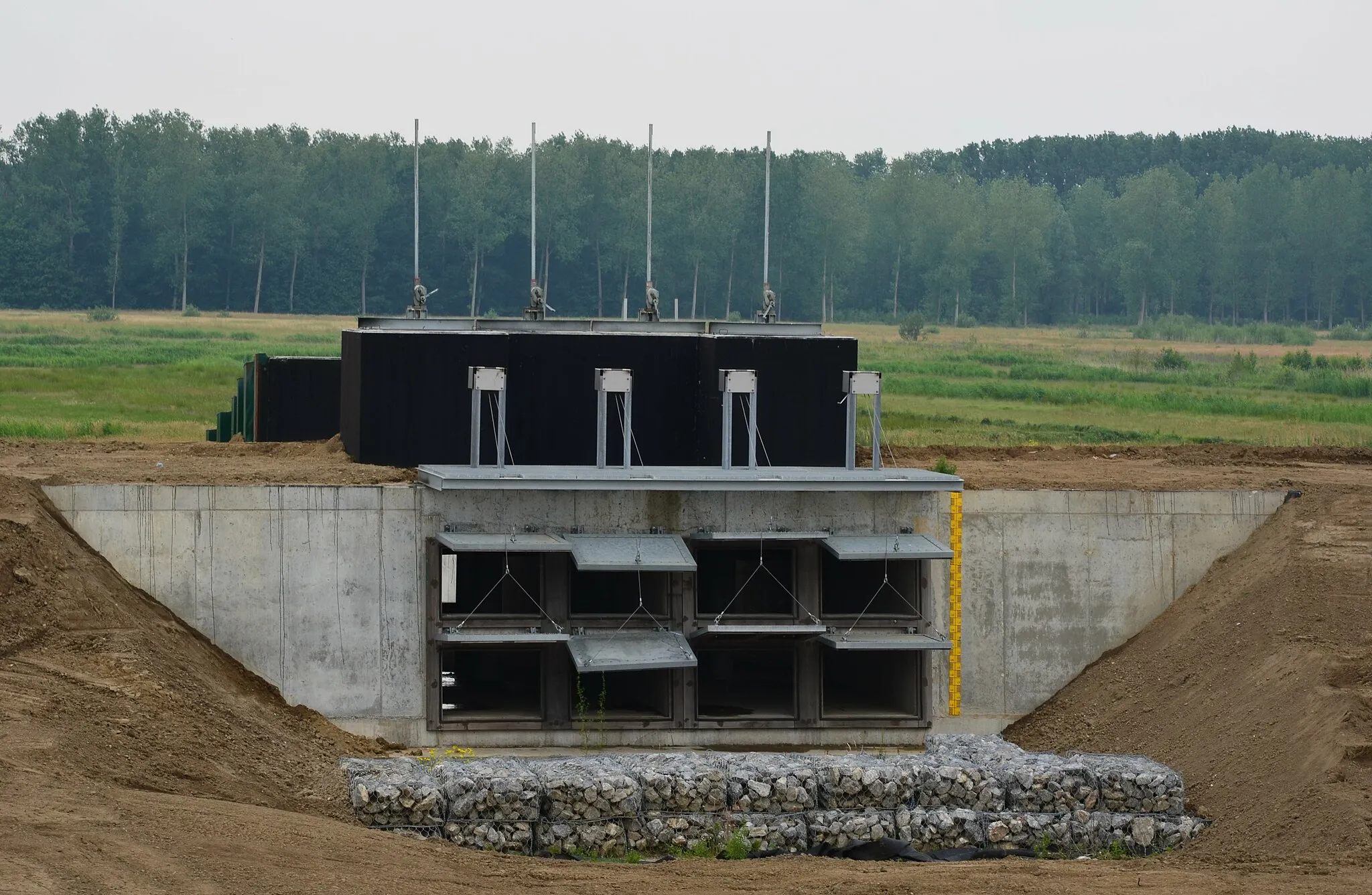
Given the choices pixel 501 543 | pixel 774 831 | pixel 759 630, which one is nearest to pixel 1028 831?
pixel 774 831

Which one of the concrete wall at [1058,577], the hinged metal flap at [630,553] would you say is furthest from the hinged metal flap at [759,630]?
the concrete wall at [1058,577]

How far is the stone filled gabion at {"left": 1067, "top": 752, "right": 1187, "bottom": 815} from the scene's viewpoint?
2439cm

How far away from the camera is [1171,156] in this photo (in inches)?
6954

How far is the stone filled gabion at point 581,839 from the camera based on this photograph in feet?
76.4

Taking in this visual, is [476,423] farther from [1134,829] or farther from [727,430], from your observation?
[1134,829]

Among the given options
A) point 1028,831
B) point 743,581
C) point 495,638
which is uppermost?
point 743,581

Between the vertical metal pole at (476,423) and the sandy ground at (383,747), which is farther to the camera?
the vertical metal pole at (476,423)

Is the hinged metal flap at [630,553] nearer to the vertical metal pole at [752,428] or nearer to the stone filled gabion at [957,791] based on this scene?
the vertical metal pole at [752,428]

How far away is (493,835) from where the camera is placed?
75.9ft

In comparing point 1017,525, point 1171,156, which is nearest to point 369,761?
point 1017,525

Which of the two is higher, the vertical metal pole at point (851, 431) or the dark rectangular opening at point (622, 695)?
the vertical metal pole at point (851, 431)

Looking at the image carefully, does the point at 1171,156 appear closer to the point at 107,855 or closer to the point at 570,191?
the point at 570,191

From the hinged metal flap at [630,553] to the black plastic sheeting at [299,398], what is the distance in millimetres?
10746

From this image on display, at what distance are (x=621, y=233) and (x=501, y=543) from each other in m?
68.3
